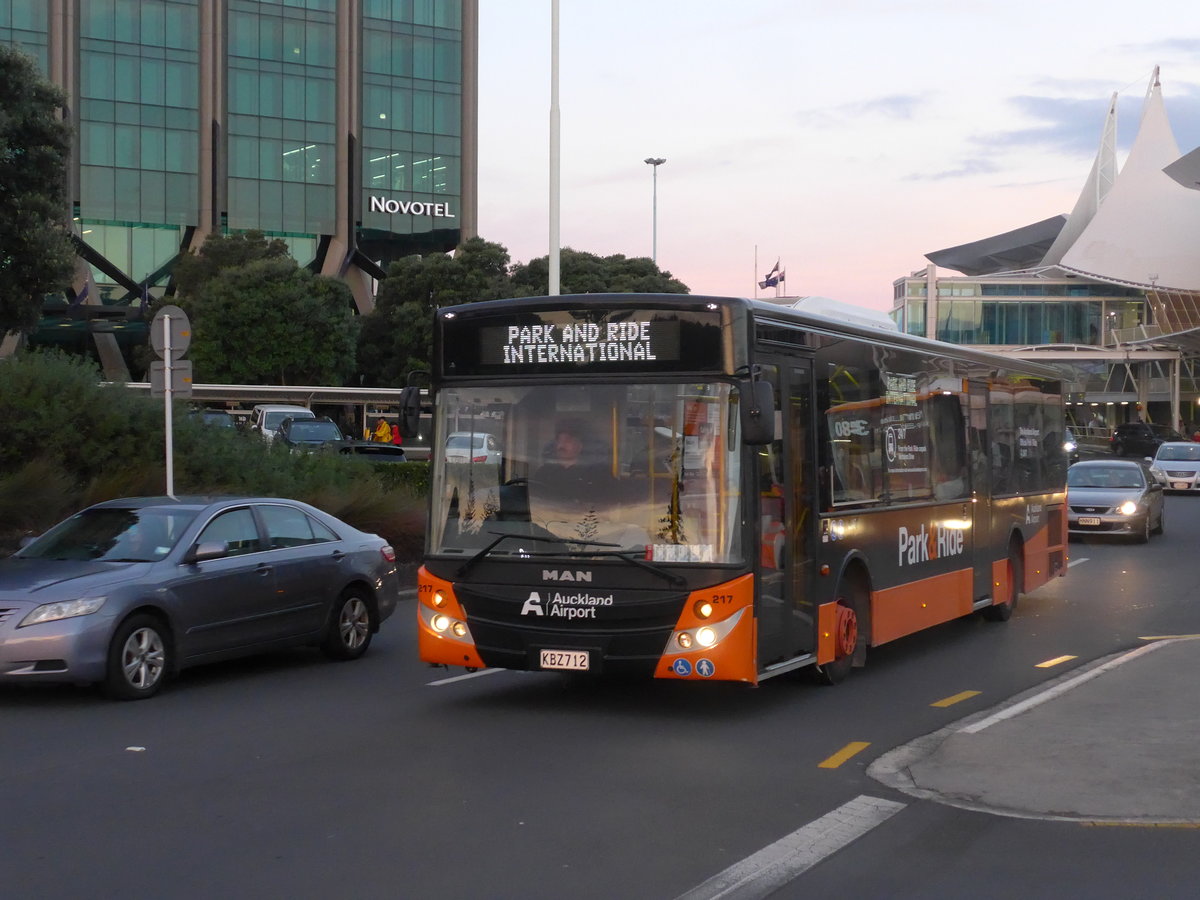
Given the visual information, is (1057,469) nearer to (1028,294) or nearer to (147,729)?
(147,729)

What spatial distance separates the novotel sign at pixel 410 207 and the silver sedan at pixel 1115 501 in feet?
181

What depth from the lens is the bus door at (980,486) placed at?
13719mm

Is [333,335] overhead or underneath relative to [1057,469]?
overhead

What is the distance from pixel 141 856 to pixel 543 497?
3920 mm

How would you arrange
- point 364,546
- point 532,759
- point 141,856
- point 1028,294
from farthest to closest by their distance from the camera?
point 1028,294 < point 364,546 < point 532,759 < point 141,856

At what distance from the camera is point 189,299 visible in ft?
211

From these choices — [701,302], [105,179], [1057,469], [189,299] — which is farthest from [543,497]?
[105,179]

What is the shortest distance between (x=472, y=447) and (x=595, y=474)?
955mm

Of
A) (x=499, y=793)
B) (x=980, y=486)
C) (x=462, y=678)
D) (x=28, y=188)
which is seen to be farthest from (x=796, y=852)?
(x=28, y=188)

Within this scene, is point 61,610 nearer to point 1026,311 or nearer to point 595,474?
point 595,474

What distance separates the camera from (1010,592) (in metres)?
15.0

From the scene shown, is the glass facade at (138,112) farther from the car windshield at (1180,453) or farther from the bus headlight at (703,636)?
the bus headlight at (703,636)

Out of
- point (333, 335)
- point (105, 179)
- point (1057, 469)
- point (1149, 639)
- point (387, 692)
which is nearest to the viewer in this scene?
point (387, 692)

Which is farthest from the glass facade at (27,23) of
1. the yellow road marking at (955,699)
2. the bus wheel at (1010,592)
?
the yellow road marking at (955,699)
